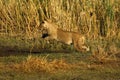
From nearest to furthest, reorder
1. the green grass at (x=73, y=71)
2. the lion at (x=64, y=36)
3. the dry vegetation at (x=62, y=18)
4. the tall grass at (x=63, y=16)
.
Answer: the green grass at (x=73, y=71) → the lion at (x=64, y=36) → the dry vegetation at (x=62, y=18) → the tall grass at (x=63, y=16)

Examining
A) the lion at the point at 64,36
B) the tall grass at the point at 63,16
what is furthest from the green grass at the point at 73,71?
the tall grass at the point at 63,16

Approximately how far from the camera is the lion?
10.5 metres

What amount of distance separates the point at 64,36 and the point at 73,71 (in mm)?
2731

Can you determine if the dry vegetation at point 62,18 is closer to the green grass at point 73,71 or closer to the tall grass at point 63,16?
the tall grass at point 63,16

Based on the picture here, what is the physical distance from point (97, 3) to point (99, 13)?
0.92 feet

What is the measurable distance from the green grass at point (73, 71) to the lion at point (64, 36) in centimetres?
120

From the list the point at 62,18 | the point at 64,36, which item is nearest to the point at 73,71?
the point at 64,36

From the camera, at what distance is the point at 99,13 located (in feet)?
40.7

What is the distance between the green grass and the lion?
1.20 meters

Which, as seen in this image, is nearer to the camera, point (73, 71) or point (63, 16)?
point (73, 71)

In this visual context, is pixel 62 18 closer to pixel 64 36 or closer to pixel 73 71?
pixel 64 36

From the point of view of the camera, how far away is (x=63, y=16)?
12055 millimetres

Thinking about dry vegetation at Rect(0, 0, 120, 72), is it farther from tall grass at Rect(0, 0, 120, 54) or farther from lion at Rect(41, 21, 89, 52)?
lion at Rect(41, 21, 89, 52)

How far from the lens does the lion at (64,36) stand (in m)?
10.5
